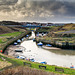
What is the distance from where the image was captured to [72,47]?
52875 mm

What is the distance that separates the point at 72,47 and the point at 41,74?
3811 centimetres

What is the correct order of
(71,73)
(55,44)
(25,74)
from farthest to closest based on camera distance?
(55,44) < (71,73) < (25,74)

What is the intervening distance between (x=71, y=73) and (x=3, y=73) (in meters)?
11.6

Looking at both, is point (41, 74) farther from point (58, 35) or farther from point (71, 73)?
point (58, 35)

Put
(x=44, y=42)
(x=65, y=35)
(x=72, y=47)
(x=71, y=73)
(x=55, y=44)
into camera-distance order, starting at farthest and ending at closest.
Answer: (x=65, y=35) → (x=44, y=42) → (x=55, y=44) → (x=72, y=47) → (x=71, y=73)

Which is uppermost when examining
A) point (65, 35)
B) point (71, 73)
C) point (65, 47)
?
point (65, 35)

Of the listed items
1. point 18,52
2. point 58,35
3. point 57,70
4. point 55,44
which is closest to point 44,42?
point 55,44

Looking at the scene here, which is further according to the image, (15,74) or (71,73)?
(71,73)

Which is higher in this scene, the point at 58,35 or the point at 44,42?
the point at 58,35

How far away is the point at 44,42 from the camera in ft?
207

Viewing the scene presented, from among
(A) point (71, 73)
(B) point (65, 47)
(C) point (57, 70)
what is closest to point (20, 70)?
(C) point (57, 70)

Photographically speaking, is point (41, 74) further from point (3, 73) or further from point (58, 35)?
point (58, 35)

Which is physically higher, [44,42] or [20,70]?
[44,42]

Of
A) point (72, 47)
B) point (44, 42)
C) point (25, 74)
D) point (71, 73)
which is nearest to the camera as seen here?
point (25, 74)
